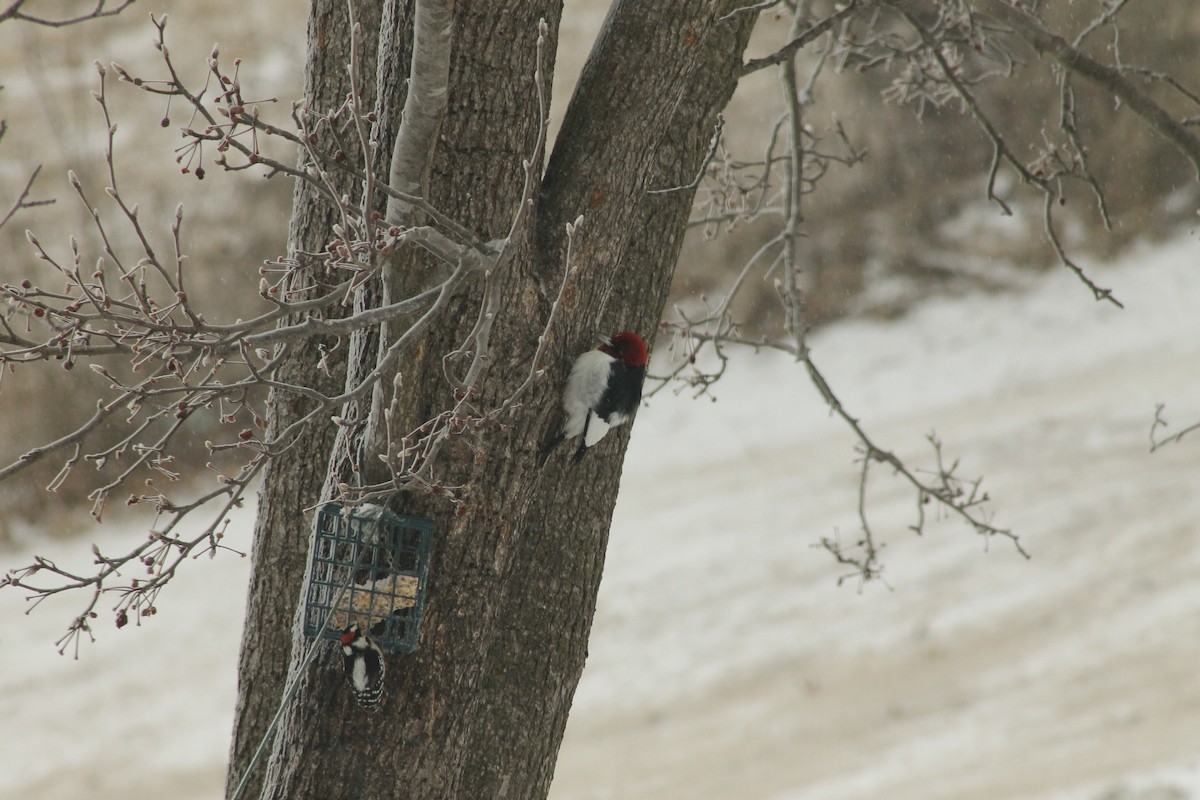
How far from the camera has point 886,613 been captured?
→ 795 centimetres

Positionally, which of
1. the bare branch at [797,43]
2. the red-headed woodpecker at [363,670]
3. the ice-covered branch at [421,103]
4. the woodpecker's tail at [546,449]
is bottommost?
the red-headed woodpecker at [363,670]

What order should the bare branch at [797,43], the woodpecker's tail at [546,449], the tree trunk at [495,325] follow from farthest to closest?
the bare branch at [797,43] → the woodpecker's tail at [546,449] → the tree trunk at [495,325]

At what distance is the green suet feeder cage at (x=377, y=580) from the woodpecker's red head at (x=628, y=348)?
2.56 feet

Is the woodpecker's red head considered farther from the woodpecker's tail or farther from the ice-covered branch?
the ice-covered branch

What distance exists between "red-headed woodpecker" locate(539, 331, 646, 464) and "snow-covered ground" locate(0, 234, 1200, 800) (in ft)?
12.6

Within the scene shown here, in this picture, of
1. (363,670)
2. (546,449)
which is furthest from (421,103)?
(363,670)

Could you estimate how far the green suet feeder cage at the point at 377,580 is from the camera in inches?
96.3

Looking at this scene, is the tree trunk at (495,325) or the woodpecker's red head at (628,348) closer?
the tree trunk at (495,325)

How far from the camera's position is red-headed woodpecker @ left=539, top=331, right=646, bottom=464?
8.47 ft

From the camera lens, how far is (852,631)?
307 inches

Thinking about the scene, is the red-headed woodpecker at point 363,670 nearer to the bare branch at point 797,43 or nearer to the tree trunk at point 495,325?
the tree trunk at point 495,325

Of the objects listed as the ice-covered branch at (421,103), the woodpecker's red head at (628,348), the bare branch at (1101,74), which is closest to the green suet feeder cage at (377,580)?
the ice-covered branch at (421,103)

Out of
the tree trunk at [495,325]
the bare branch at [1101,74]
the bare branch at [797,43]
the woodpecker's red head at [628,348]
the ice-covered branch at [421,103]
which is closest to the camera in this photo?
the ice-covered branch at [421,103]

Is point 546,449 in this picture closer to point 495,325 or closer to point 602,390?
point 602,390
